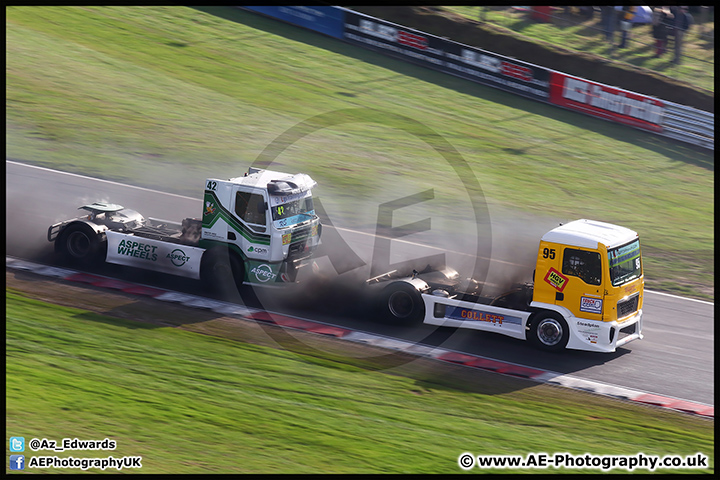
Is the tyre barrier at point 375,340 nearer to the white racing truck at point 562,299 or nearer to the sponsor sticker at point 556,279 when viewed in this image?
the white racing truck at point 562,299

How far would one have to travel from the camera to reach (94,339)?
43.0ft

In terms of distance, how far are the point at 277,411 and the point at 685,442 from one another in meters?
6.53

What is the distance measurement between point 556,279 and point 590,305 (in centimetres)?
79

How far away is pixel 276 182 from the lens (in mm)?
15141

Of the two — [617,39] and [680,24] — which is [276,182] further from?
[680,24]

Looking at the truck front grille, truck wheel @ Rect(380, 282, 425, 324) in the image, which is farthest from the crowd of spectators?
truck wheel @ Rect(380, 282, 425, 324)

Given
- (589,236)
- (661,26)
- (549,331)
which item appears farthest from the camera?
(661,26)

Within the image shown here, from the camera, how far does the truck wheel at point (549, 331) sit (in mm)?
14047

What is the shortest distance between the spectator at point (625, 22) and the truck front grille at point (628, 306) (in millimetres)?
22222

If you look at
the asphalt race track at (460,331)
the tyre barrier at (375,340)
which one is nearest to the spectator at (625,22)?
the asphalt race track at (460,331)

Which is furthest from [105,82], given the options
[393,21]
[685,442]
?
[685,442]

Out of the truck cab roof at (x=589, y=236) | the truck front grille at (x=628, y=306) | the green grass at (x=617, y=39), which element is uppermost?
the green grass at (x=617, y=39)

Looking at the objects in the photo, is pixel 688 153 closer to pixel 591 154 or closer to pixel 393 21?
pixel 591 154

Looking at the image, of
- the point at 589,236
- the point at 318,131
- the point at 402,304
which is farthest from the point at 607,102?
the point at 402,304
